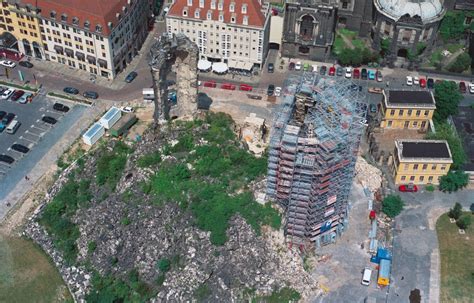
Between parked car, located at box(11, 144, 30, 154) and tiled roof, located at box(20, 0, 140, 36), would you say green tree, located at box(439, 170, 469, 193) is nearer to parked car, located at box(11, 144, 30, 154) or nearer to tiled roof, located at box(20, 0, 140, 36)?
tiled roof, located at box(20, 0, 140, 36)

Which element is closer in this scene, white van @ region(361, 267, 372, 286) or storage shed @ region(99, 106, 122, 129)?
white van @ region(361, 267, 372, 286)

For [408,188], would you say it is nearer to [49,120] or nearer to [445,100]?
[445,100]

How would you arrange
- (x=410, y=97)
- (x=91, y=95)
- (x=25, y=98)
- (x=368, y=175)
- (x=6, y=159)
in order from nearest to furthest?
(x=368, y=175) → (x=6, y=159) → (x=410, y=97) → (x=25, y=98) → (x=91, y=95)

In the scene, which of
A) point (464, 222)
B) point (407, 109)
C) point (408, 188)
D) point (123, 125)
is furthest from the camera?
point (407, 109)

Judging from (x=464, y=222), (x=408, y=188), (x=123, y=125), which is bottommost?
(x=408, y=188)

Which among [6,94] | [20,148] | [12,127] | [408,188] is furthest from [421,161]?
[6,94]

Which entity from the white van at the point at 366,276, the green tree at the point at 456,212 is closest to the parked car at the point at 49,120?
the white van at the point at 366,276

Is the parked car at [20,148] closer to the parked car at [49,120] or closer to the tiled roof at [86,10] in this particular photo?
the parked car at [49,120]

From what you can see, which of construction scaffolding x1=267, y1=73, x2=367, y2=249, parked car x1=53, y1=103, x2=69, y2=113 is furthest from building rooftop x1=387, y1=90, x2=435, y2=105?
parked car x1=53, y1=103, x2=69, y2=113
